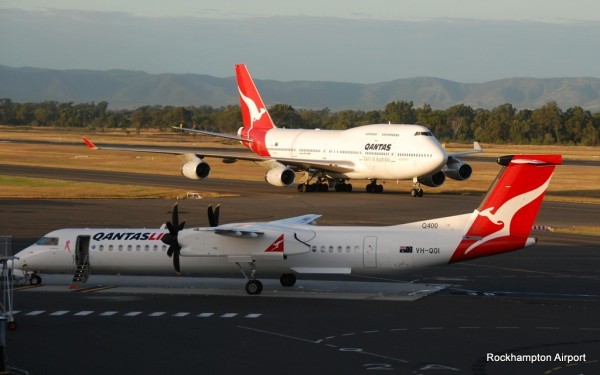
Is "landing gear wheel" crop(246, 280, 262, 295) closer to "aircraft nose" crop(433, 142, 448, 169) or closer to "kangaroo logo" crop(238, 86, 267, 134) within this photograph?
"aircraft nose" crop(433, 142, 448, 169)

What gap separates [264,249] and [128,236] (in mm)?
5139

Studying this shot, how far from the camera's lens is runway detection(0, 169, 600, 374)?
2520 centimetres

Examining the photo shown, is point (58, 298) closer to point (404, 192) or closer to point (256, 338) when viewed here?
point (256, 338)

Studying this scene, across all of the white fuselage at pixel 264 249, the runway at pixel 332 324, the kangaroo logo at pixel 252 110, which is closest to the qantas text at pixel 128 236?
the white fuselage at pixel 264 249

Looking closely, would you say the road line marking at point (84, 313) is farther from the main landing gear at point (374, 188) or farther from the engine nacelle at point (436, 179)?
the main landing gear at point (374, 188)

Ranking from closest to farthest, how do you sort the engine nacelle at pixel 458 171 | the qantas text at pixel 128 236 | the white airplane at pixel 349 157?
1. the qantas text at pixel 128 236
2. the white airplane at pixel 349 157
3. the engine nacelle at pixel 458 171

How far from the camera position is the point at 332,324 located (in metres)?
29.9

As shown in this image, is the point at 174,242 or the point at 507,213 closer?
the point at 507,213

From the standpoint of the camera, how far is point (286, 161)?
7300cm

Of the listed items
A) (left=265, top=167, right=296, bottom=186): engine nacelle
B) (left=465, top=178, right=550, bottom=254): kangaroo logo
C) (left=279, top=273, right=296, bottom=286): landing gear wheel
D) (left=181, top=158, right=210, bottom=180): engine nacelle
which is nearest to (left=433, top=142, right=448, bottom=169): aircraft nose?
(left=265, top=167, right=296, bottom=186): engine nacelle

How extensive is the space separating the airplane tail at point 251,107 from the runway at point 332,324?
119 ft

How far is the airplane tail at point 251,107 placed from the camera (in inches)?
3204

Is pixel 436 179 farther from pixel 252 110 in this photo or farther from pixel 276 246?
pixel 276 246

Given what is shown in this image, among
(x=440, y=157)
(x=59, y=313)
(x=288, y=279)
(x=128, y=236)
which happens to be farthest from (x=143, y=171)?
(x=59, y=313)
